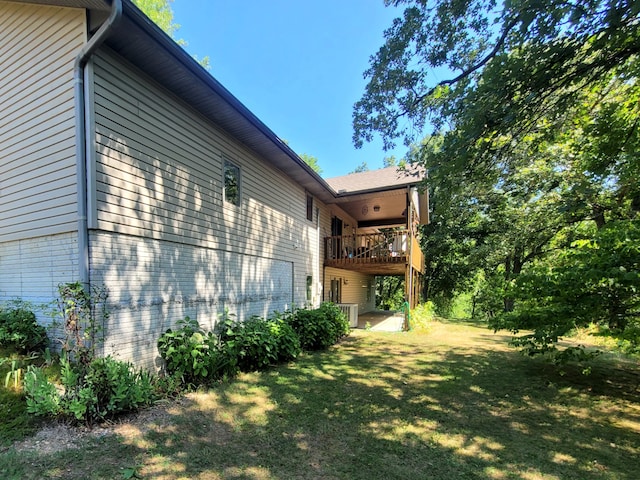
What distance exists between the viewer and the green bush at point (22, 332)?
4770 millimetres

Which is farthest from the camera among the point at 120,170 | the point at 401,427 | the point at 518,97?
the point at 120,170

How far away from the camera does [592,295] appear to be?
514cm

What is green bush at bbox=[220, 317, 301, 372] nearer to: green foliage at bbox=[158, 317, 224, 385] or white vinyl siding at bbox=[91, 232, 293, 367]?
green foliage at bbox=[158, 317, 224, 385]

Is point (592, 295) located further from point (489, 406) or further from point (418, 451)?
point (418, 451)

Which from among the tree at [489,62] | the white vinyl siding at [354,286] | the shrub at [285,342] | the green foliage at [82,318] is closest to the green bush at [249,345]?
the shrub at [285,342]

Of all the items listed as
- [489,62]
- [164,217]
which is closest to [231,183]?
[164,217]

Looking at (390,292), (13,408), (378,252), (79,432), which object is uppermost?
(378,252)

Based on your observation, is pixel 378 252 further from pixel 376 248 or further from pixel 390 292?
pixel 390 292

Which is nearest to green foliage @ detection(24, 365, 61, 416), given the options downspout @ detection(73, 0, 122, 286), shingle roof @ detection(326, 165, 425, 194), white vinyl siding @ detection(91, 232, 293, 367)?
white vinyl siding @ detection(91, 232, 293, 367)

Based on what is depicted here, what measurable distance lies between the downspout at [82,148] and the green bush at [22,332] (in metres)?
1.41

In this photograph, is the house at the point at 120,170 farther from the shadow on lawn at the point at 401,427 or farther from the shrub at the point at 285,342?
the shadow on lawn at the point at 401,427

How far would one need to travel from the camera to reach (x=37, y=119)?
205 inches

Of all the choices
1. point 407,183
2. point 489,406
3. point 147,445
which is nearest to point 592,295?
point 489,406

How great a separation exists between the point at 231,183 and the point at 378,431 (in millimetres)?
6064
